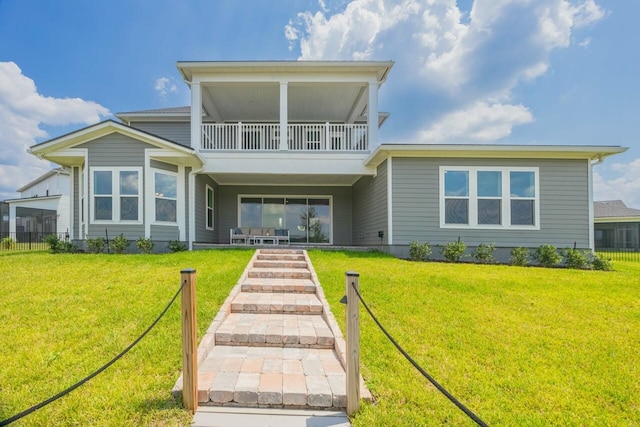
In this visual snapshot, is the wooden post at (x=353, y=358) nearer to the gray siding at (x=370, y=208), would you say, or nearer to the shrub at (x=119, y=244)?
the gray siding at (x=370, y=208)

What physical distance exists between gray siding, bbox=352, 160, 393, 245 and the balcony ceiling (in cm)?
333

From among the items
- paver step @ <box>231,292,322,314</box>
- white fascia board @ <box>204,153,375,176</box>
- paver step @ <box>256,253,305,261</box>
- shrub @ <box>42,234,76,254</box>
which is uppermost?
white fascia board @ <box>204,153,375,176</box>

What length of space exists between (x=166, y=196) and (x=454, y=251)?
365 inches

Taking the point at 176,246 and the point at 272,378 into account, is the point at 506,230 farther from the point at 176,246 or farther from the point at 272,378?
the point at 176,246

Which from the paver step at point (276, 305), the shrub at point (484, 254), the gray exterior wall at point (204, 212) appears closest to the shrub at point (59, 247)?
the gray exterior wall at point (204, 212)

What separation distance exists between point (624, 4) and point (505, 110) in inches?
345

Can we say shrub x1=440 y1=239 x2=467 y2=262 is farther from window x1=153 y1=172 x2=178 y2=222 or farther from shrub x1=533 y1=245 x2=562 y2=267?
window x1=153 y1=172 x2=178 y2=222

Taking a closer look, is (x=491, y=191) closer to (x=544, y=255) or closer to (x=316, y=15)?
(x=544, y=255)

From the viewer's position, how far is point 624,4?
9.57 m

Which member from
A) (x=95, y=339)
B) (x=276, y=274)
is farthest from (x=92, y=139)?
(x=95, y=339)

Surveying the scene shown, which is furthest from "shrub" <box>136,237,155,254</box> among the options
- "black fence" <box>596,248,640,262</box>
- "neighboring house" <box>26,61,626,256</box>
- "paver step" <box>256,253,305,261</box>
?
"black fence" <box>596,248,640,262</box>

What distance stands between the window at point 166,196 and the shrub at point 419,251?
7.71 meters

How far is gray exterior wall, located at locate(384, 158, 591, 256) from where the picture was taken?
951cm

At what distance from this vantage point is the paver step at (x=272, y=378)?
8.80 feet
